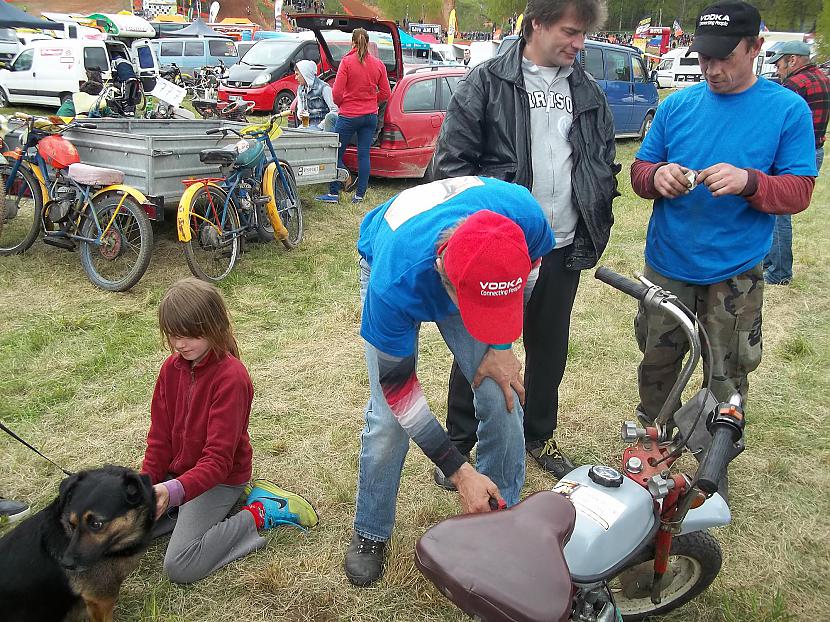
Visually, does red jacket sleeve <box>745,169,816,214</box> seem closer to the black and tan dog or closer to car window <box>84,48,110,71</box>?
the black and tan dog

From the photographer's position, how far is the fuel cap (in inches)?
65.5

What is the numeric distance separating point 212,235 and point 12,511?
2856 mm

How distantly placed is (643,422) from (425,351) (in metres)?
1.66

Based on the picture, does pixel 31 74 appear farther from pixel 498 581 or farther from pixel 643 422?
pixel 498 581

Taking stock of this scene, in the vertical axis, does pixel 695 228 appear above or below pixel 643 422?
above

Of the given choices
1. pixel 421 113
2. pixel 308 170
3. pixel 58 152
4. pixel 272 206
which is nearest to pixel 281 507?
pixel 272 206

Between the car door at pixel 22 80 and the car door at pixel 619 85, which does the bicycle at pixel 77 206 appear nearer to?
the car door at pixel 619 85

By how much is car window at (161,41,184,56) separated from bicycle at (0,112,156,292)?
60.6 ft

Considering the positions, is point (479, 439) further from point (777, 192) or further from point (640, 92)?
point (640, 92)

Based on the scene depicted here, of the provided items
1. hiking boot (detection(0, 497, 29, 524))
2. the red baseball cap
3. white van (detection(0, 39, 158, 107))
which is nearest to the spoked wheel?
the red baseball cap

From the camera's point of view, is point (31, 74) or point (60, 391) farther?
point (31, 74)

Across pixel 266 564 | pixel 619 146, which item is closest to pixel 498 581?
pixel 266 564

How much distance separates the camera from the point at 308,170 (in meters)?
6.83

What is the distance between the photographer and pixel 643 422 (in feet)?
10.4
